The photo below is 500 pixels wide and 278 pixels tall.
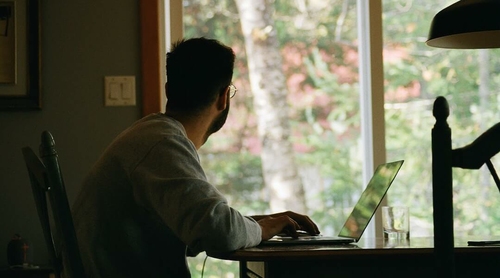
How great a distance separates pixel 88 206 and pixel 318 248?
55cm

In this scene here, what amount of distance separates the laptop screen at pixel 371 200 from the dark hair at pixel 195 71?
0.53 m

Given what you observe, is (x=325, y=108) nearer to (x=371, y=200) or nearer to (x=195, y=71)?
(x=371, y=200)

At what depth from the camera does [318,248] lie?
182cm

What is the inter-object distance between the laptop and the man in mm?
61

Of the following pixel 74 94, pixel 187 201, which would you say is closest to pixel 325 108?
pixel 74 94

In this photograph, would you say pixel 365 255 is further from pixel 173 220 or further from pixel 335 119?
pixel 335 119

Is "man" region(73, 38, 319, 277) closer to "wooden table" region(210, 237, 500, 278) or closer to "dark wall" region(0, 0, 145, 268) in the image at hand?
"wooden table" region(210, 237, 500, 278)

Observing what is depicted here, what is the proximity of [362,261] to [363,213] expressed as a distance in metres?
0.48

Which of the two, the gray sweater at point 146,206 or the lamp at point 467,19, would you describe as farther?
the lamp at point 467,19

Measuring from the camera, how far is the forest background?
3430 mm

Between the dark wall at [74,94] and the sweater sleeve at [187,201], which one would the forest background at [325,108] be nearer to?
the dark wall at [74,94]

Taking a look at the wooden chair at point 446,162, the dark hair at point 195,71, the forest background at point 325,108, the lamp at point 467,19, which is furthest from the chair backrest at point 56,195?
the forest background at point 325,108

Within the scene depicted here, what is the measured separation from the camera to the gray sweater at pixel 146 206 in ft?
5.77

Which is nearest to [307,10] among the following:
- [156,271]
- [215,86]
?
[215,86]
